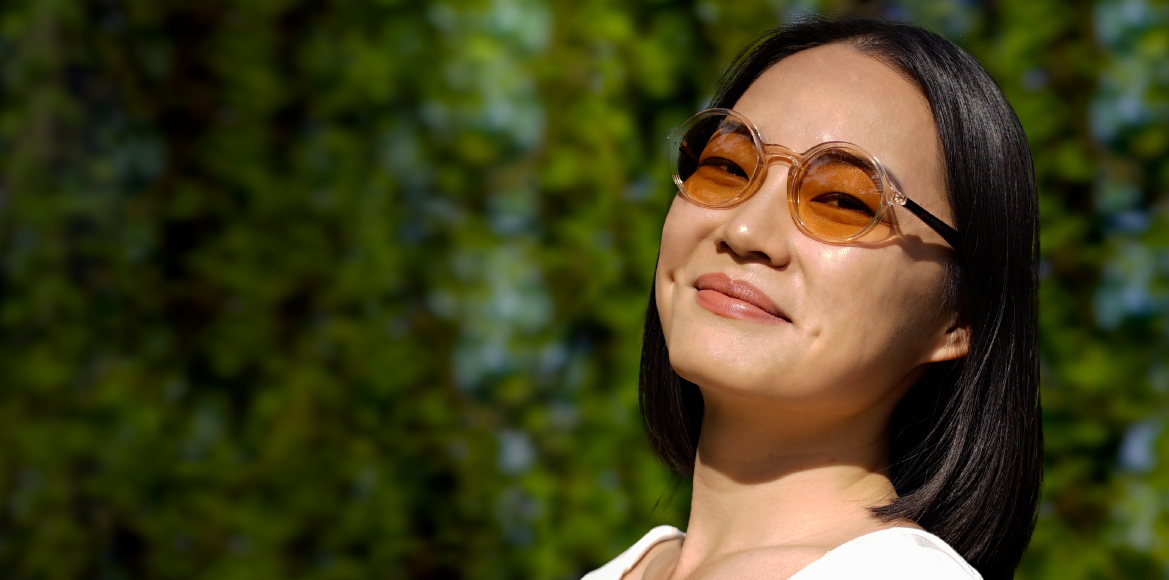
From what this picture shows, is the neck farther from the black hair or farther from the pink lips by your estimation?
the pink lips

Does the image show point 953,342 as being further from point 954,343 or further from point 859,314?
point 859,314

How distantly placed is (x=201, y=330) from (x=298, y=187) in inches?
25.0

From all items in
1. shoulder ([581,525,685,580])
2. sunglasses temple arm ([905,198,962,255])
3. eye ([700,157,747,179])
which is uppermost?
eye ([700,157,747,179])

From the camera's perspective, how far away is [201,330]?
3.81m

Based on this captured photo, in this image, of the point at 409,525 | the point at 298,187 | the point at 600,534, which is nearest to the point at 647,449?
the point at 600,534

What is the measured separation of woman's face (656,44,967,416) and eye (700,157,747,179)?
0.07 metres

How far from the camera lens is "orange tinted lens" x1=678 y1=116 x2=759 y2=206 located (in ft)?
5.85

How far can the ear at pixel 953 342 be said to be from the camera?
1816mm

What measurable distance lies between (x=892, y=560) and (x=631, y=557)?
721 mm

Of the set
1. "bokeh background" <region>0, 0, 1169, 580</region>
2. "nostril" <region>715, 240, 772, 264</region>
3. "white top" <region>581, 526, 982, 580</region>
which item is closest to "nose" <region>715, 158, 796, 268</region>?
"nostril" <region>715, 240, 772, 264</region>

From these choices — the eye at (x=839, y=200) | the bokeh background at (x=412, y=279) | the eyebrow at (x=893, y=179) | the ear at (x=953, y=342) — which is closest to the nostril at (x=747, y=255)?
the eye at (x=839, y=200)

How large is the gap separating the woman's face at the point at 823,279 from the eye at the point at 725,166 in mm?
68

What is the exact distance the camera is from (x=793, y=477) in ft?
5.95

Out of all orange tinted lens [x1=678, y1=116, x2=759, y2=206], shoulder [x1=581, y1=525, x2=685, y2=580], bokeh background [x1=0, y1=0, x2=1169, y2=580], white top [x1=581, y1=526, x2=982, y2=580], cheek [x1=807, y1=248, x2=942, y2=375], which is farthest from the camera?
bokeh background [x1=0, y1=0, x2=1169, y2=580]
